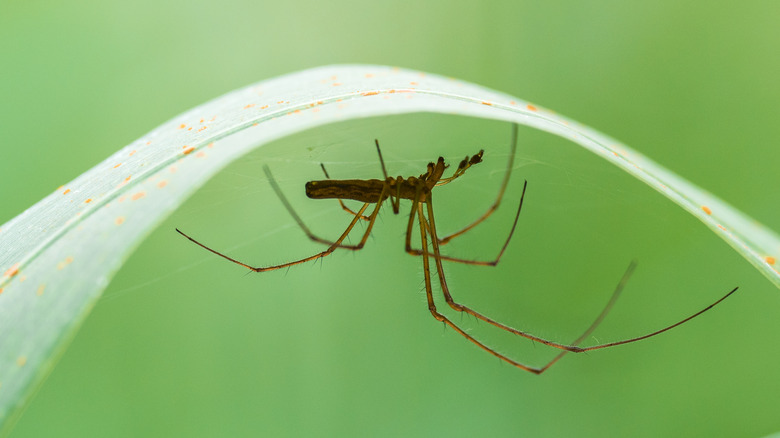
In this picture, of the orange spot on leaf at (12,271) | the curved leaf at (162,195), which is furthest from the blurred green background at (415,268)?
the orange spot on leaf at (12,271)

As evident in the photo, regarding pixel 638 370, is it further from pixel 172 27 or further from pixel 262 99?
pixel 172 27

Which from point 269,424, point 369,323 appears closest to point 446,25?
point 369,323

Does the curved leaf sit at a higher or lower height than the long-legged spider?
lower

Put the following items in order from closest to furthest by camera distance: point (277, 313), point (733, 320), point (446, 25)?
point (733, 320)
point (277, 313)
point (446, 25)

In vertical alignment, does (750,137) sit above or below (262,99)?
above

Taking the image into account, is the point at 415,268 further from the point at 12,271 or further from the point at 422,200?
the point at 12,271

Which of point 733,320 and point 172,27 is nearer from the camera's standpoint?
point 733,320

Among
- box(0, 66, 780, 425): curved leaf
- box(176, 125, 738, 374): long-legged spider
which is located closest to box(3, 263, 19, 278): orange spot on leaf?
box(0, 66, 780, 425): curved leaf

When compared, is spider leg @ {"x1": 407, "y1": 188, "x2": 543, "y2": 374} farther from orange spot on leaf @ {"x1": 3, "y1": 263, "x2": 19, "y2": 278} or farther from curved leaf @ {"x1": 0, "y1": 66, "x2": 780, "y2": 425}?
orange spot on leaf @ {"x1": 3, "y1": 263, "x2": 19, "y2": 278}

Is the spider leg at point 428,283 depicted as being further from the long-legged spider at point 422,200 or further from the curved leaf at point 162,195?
the curved leaf at point 162,195
